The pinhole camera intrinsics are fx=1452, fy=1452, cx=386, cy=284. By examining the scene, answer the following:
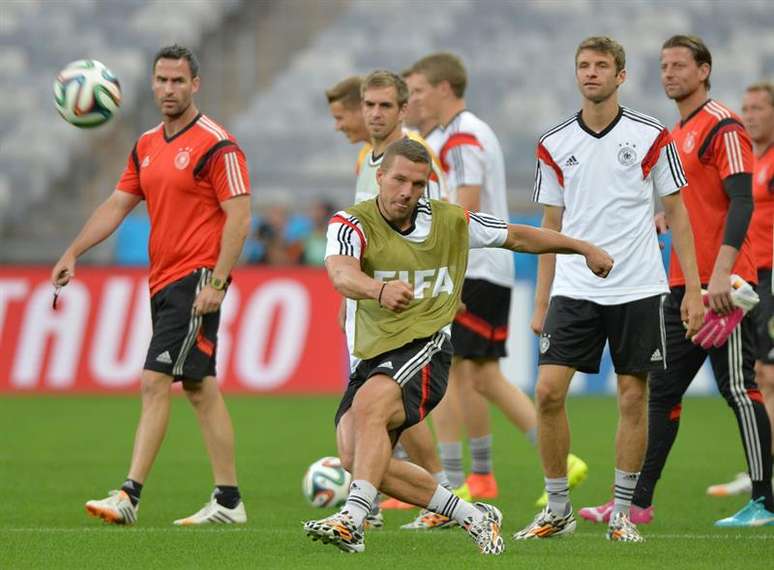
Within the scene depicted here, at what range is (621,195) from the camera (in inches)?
288

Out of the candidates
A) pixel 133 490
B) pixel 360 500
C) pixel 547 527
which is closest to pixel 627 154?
pixel 547 527

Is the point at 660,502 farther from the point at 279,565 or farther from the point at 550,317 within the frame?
the point at 279,565

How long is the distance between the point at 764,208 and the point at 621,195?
10.1ft

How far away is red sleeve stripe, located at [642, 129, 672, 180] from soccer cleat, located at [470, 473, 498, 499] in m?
2.85

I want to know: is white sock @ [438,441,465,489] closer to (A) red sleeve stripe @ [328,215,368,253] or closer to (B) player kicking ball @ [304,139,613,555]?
(B) player kicking ball @ [304,139,613,555]

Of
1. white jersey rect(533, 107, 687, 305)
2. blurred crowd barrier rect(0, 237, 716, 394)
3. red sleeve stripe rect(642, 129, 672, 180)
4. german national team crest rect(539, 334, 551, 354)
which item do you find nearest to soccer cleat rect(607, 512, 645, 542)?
german national team crest rect(539, 334, 551, 354)

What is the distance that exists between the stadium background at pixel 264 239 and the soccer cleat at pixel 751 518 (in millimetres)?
270

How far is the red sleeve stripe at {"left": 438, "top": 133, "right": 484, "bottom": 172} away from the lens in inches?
362

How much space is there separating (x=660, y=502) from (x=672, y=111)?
493 inches

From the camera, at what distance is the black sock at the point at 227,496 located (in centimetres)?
816

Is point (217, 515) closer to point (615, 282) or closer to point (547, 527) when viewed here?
point (547, 527)

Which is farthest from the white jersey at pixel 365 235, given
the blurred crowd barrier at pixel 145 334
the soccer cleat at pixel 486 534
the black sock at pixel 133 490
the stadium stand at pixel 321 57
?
the stadium stand at pixel 321 57

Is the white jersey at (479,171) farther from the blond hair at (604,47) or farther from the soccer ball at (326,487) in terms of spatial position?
the blond hair at (604,47)

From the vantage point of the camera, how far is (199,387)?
27.2ft
